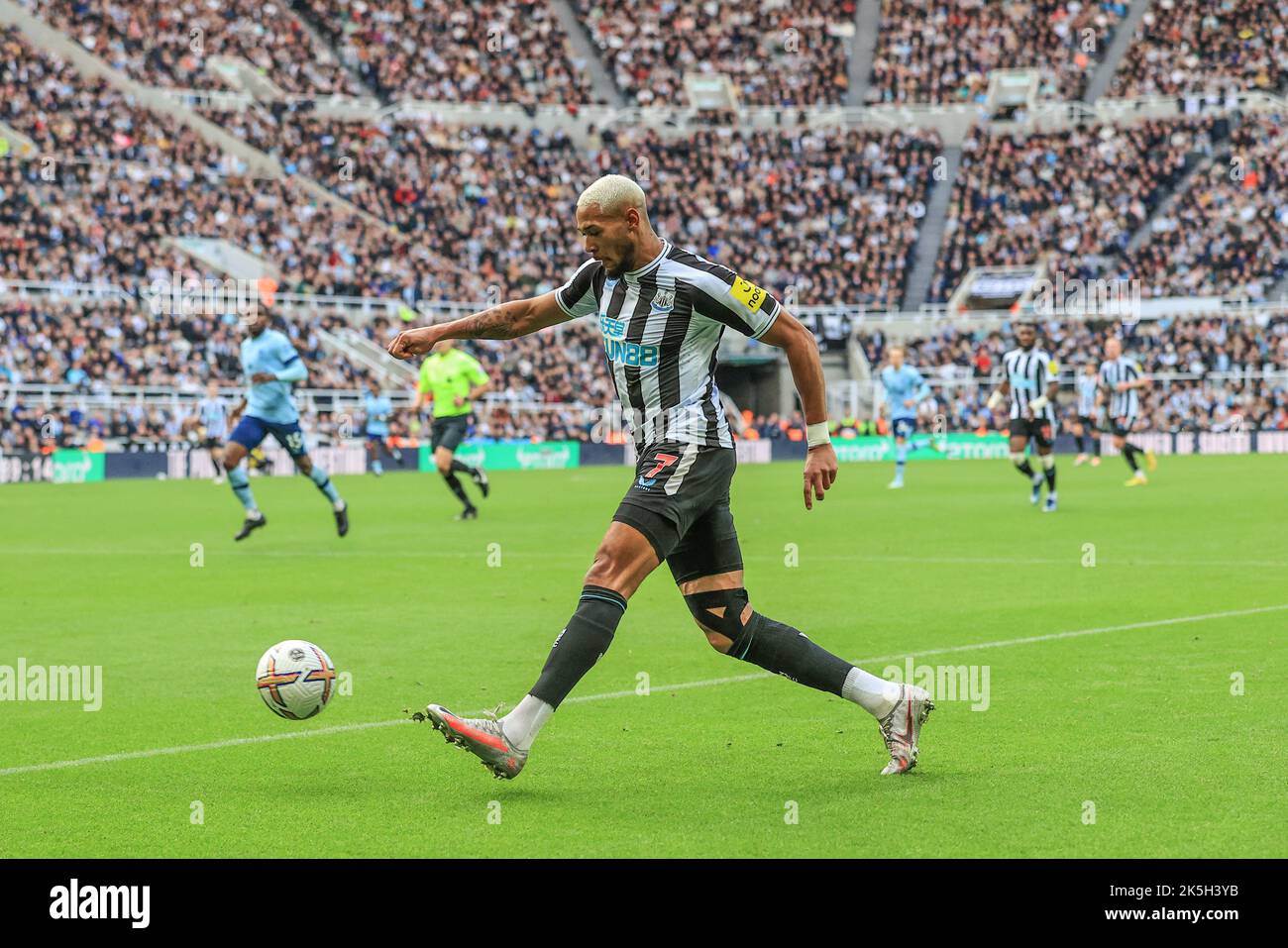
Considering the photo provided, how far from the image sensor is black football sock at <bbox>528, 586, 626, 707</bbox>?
614 cm

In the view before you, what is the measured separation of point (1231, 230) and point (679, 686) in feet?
157

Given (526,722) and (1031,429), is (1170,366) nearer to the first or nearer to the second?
(1031,429)

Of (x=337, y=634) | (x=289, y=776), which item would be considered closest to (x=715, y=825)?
(x=289, y=776)

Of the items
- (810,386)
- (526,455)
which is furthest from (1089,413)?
(810,386)

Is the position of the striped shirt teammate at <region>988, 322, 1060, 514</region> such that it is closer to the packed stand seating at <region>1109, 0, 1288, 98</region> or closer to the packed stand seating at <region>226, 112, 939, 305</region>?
the packed stand seating at <region>226, 112, 939, 305</region>

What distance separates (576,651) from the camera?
20.2 ft

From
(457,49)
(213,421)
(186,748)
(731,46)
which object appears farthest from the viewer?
(731,46)

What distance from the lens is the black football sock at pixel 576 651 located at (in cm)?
614

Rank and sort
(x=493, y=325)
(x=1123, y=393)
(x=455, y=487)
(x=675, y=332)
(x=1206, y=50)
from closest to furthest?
(x=675, y=332)
(x=493, y=325)
(x=455, y=487)
(x=1123, y=393)
(x=1206, y=50)

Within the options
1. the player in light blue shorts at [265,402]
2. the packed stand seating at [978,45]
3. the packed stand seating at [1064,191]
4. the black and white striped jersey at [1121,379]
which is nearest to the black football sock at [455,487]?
the player in light blue shorts at [265,402]

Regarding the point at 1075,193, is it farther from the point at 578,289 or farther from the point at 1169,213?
the point at 578,289

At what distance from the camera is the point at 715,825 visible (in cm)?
563

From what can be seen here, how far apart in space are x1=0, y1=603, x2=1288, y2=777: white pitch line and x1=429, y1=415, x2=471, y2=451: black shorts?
12.5 meters

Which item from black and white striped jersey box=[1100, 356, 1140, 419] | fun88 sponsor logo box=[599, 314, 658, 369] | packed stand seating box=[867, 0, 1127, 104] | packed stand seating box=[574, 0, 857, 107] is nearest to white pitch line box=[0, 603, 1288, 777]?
fun88 sponsor logo box=[599, 314, 658, 369]
